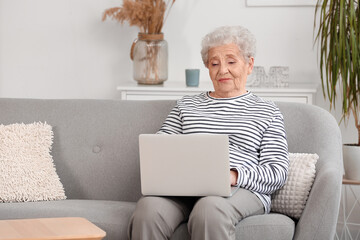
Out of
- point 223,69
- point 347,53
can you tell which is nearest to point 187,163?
point 223,69

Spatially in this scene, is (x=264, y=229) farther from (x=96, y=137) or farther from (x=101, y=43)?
(x=101, y=43)

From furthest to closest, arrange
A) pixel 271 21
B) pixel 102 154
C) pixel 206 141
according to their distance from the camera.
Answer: pixel 271 21 < pixel 102 154 < pixel 206 141

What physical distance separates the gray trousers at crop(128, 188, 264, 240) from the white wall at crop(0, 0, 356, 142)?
5.93 ft

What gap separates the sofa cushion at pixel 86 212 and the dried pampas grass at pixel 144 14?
145 cm

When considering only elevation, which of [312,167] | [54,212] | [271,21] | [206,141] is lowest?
[54,212]

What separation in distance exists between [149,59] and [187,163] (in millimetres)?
1674

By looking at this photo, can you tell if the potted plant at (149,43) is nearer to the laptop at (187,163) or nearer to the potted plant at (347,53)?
the potted plant at (347,53)

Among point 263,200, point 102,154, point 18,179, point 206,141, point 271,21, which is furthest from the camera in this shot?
Result: point 271,21

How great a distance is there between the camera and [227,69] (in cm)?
272

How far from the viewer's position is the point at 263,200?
2469 millimetres

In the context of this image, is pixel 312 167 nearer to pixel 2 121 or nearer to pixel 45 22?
pixel 2 121

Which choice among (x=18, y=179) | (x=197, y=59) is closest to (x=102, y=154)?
(x=18, y=179)

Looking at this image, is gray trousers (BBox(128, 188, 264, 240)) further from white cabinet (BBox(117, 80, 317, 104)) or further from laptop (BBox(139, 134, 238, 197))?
white cabinet (BBox(117, 80, 317, 104))

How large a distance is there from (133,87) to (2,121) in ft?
3.05
